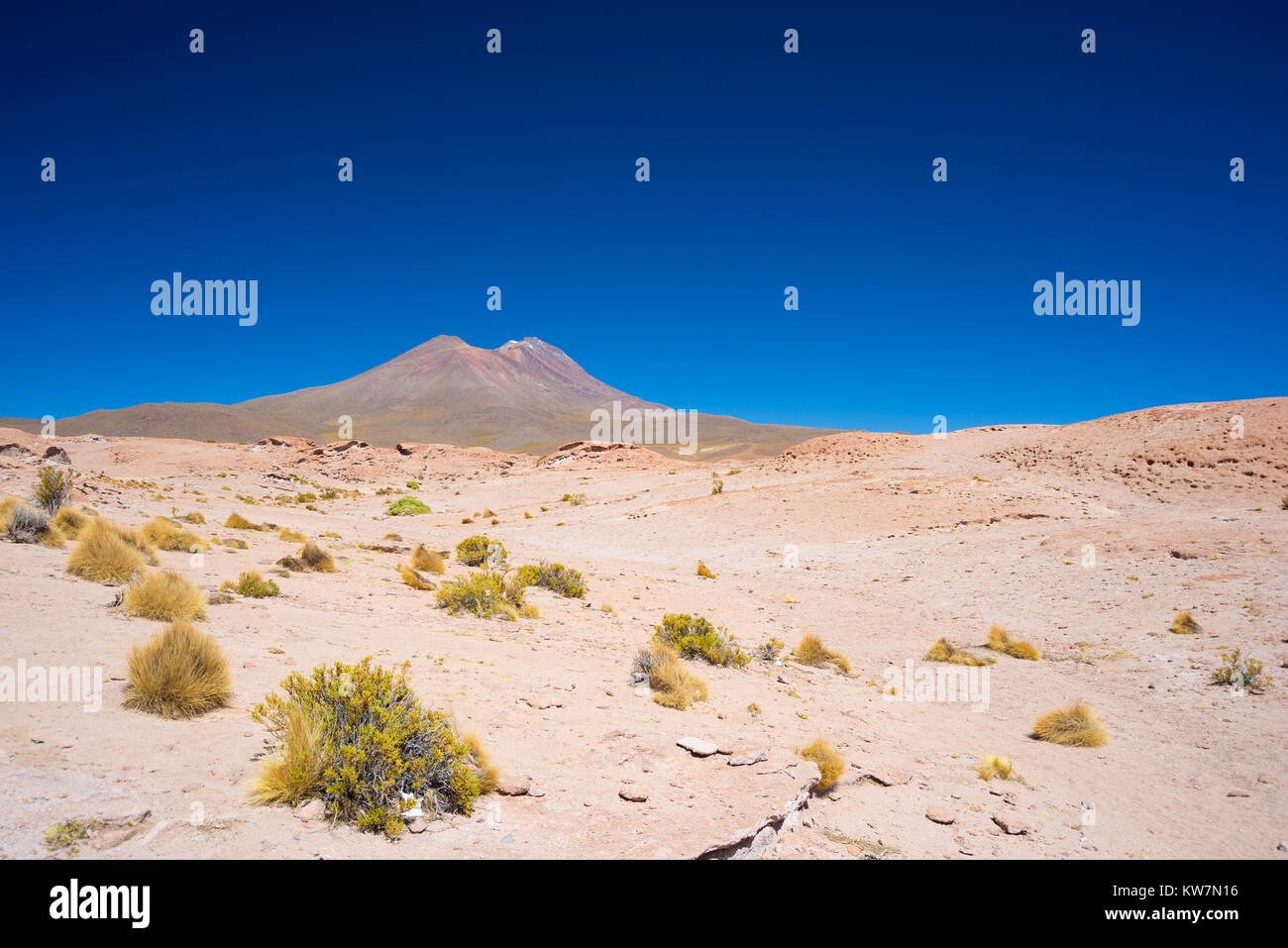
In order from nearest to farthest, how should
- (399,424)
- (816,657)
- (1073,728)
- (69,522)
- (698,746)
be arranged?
(698,746)
(1073,728)
(816,657)
(69,522)
(399,424)

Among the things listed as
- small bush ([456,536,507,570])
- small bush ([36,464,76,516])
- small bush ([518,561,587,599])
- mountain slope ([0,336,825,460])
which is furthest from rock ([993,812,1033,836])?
mountain slope ([0,336,825,460])

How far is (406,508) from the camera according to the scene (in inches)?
1239

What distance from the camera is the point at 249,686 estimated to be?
5.52 meters

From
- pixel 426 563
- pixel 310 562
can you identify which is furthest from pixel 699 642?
pixel 310 562

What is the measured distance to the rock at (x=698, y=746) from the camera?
5.46m

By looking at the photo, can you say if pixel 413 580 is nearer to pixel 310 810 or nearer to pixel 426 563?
pixel 426 563

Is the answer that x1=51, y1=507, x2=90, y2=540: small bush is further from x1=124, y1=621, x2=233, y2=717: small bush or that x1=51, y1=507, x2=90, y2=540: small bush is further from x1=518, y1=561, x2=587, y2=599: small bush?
x1=124, y1=621, x2=233, y2=717: small bush

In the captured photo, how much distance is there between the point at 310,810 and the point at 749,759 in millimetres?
3380

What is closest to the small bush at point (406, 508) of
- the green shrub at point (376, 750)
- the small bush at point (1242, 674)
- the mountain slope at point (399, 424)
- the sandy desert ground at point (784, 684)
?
the sandy desert ground at point (784, 684)

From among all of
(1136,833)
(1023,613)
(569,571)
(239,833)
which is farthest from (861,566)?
(239,833)

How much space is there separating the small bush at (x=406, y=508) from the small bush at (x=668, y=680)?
25.5m

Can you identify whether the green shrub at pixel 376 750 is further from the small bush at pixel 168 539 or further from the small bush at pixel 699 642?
Result: the small bush at pixel 168 539

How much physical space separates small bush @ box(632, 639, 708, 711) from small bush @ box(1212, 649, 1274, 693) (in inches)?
306

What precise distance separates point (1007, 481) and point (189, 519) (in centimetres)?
2841
